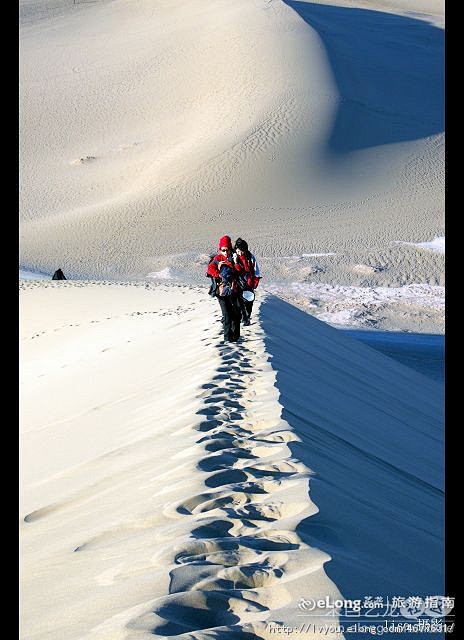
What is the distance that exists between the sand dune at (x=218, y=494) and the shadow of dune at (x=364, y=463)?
0.02m

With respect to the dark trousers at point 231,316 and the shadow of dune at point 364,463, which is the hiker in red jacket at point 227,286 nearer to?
the dark trousers at point 231,316

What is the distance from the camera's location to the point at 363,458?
5.72 m

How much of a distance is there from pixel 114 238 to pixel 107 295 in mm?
14905

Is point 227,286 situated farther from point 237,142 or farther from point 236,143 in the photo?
point 237,142

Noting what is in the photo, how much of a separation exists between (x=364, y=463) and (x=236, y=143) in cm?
3989

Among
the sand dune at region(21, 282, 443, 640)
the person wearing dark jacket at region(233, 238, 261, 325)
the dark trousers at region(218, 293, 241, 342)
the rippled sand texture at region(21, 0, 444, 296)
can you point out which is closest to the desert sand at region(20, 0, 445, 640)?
the sand dune at region(21, 282, 443, 640)

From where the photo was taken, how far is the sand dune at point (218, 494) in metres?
2.92

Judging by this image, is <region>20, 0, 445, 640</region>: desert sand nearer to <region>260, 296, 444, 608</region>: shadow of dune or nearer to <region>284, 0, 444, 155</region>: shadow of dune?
<region>260, 296, 444, 608</region>: shadow of dune

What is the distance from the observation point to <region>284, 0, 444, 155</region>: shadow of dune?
4759 centimetres

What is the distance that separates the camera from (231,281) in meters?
9.17

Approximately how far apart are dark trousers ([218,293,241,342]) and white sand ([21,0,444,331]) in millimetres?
19927

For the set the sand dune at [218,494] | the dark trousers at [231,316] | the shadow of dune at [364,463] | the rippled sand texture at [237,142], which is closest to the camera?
the sand dune at [218,494]

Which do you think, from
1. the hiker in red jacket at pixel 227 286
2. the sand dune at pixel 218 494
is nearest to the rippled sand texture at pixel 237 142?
the hiker in red jacket at pixel 227 286
